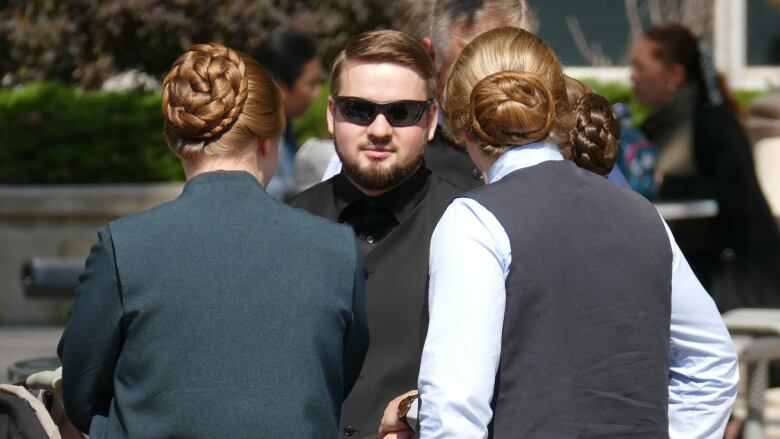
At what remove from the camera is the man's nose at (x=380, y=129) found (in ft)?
11.9

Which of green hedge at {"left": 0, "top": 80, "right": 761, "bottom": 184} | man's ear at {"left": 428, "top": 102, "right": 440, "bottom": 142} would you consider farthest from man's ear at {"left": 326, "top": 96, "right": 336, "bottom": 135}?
green hedge at {"left": 0, "top": 80, "right": 761, "bottom": 184}

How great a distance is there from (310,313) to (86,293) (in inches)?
17.9

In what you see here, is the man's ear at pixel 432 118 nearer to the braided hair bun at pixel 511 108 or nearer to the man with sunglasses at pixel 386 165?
the man with sunglasses at pixel 386 165

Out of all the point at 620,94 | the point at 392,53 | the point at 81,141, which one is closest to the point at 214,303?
the point at 392,53

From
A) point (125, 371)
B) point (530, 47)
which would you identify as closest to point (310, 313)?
point (125, 371)

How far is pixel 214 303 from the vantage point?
107 inches

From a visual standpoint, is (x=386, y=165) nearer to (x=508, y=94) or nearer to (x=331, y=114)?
(x=331, y=114)

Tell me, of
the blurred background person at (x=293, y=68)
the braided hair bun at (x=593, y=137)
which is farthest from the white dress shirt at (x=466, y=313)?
the blurred background person at (x=293, y=68)

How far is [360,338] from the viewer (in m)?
2.96

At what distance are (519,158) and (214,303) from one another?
2.30 ft

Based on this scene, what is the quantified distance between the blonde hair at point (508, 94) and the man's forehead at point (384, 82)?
634 mm

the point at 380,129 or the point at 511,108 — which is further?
the point at 380,129

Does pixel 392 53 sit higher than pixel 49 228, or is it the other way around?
pixel 392 53

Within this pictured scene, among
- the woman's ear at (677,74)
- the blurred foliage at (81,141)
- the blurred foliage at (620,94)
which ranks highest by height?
the woman's ear at (677,74)
